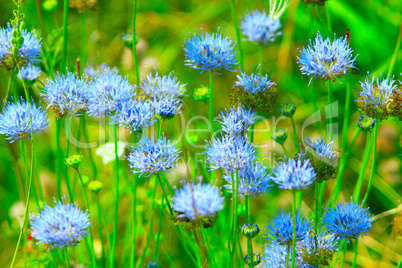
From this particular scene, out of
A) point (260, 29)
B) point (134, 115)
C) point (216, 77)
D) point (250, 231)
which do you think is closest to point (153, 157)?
point (134, 115)

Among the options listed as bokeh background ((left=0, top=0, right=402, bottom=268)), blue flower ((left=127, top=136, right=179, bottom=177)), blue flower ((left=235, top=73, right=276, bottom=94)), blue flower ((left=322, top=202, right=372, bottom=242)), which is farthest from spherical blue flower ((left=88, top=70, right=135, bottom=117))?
blue flower ((left=322, top=202, right=372, bottom=242))

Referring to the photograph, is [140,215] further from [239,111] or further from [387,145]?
[387,145]

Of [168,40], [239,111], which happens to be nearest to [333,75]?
[239,111]

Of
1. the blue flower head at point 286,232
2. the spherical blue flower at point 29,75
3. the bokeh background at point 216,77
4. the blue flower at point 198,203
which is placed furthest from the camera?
the bokeh background at point 216,77

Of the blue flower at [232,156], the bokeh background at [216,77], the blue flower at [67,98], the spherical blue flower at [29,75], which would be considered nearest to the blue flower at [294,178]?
the blue flower at [232,156]

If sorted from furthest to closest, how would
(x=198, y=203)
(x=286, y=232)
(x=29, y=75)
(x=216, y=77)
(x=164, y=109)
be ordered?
(x=216, y=77) < (x=29, y=75) < (x=164, y=109) < (x=286, y=232) < (x=198, y=203)

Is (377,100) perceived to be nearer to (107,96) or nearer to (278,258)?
(278,258)

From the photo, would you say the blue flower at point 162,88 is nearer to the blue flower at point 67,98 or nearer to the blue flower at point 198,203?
the blue flower at point 67,98
